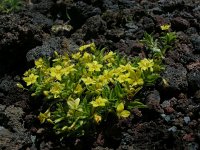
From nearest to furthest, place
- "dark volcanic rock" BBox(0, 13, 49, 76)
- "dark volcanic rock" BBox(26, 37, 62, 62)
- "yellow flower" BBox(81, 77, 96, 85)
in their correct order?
"yellow flower" BBox(81, 77, 96, 85) < "dark volcanic rock" BBox(26, 37, 62, 62) < "dark volcanic rock" BBox(0, 13, 49, 76)

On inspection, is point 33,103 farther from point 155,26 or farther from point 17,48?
point 155,26

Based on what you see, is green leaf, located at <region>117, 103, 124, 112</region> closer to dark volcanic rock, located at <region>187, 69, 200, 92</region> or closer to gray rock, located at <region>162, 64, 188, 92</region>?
gray rock, located at <region>162, 64, 188, 92</region>

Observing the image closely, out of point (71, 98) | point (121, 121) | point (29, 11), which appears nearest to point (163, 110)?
point (121, 121)

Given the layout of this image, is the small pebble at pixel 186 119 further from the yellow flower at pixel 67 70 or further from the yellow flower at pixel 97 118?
the yellow flower at pixel 67 70

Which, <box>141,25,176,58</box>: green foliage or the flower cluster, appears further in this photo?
<box>141,25,176,58</box>: green foliage

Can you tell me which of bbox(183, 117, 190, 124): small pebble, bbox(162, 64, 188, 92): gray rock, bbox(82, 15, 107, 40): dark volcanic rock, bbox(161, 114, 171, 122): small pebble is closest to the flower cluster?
bbox(162, 64, 188, 92): gray rock

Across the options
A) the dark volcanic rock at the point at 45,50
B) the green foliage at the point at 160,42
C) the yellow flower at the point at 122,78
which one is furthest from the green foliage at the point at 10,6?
the yellow flower at the point at 122,78

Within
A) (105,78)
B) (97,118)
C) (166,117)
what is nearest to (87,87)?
(105,78)
